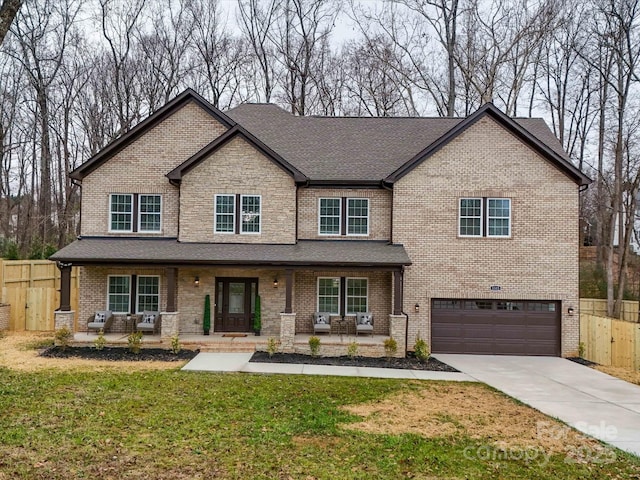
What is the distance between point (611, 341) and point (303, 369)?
10.4 m

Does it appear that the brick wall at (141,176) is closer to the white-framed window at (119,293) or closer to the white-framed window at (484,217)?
the white-framed window at (119,293)

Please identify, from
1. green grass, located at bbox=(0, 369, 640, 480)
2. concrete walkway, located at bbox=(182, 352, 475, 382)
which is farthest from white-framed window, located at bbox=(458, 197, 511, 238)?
green grass, located at bbox=(0, 369, 640, 480)

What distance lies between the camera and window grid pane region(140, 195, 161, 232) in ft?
54.3

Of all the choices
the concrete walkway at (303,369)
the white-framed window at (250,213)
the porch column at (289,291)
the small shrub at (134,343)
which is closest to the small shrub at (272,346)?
the concrete walkway at (303,369)

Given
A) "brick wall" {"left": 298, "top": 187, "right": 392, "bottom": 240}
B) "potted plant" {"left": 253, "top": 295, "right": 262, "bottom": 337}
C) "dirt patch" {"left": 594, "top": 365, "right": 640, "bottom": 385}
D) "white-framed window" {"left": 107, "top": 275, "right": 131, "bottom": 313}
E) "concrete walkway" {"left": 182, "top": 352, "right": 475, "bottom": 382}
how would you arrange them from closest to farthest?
1. "concrete walkway" {"left": 182, "top": 352, "right": 475, "bottom": 382}
2. "dirt patch" {"left": 594, "top": 365, "right": 640, "bottom": 385}
3. "potted plant" {"left": 253, "top": 295, "right": 262, "bottom": 337}
4. "white-framed window" {"left": 107, "top": 275, "right": 131, "bottom": 313}
5. "brick wall" {"left": 298, "top": 187, "right": 392, "bottom": 240}

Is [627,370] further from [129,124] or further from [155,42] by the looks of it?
[155,42]

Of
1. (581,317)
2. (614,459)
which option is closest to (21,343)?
(614,459)

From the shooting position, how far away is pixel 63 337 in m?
14.1

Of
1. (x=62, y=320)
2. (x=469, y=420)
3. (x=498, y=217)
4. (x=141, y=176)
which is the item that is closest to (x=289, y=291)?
(x=141, y=176)

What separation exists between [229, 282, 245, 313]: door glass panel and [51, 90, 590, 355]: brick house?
0.12 feet

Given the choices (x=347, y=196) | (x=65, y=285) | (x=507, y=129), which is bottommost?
(x=65, y=285)

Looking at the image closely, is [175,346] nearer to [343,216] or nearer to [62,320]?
[62,320]

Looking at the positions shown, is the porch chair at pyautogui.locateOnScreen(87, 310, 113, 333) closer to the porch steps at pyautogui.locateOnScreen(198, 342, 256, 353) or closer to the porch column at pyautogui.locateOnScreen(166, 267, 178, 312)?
the porch column at pyautogui.locateOnScreen(166, 267, 178, 312)

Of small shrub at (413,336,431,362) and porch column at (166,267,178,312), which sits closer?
small shrub at (413,336,431,362)
